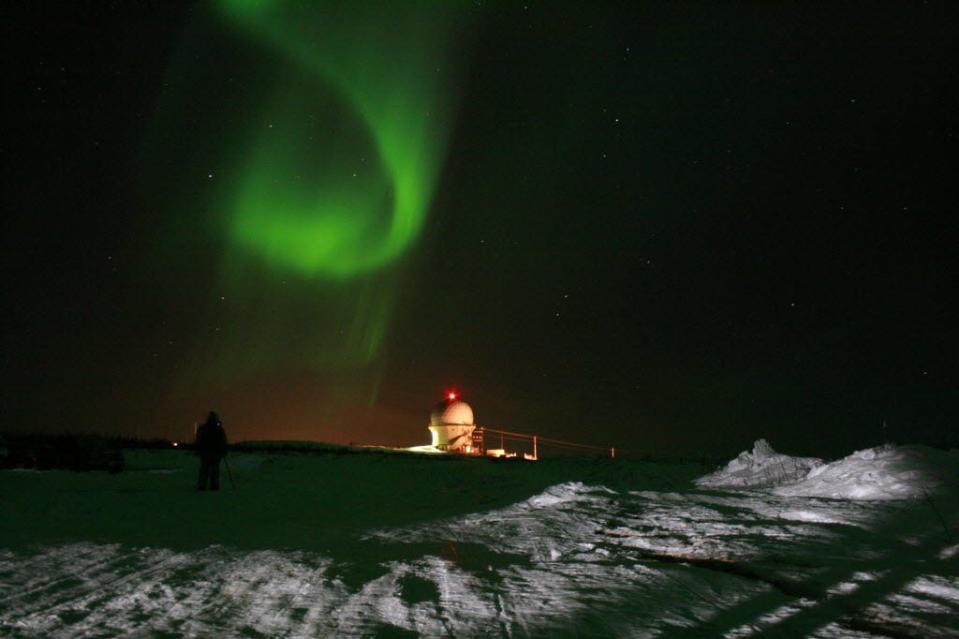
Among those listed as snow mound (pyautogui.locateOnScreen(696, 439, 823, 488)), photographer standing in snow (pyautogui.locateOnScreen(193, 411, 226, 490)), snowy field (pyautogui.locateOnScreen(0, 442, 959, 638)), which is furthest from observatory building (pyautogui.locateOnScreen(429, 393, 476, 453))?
snowy field (pyautogui.locateOnScreen(0, 442, 959, 638))

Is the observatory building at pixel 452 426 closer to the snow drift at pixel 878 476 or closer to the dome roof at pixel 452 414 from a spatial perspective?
the dome roof at pixel 452 414

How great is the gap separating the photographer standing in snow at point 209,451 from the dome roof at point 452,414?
31801mm

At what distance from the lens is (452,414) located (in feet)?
152

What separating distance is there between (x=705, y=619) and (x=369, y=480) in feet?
49.8

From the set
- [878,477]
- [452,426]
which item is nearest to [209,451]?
[878,477]

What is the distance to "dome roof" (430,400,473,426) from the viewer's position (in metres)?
46.3

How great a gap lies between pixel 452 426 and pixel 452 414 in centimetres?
90

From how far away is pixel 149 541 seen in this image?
7129 mm

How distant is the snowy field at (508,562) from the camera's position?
4.05 meters

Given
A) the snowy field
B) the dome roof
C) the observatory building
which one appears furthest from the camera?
the dome roof

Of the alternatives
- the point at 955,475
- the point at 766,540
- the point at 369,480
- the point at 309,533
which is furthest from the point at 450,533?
the point at 369,480

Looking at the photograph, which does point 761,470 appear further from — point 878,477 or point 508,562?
point 508,562

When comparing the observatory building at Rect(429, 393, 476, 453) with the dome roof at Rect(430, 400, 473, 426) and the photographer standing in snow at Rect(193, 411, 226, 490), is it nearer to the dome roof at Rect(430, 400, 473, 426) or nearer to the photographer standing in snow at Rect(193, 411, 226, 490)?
the dome roof at Rect(430, 400, 473, 426)

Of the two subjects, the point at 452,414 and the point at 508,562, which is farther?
the point at 452,414
